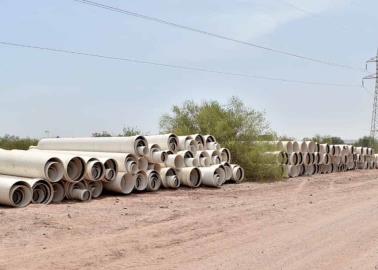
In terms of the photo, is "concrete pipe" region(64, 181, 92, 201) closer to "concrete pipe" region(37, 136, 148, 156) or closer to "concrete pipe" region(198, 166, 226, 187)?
"concrete pipe" region(37, 136, 148, 156)

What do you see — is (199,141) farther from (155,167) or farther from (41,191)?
(41,191)

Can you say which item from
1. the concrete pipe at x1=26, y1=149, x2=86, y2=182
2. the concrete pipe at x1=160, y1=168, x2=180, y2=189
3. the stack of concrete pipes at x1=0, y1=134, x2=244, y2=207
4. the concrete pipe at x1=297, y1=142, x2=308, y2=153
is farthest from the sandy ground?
the concrete pipe at x1=297, y1=142, x2=308, y2=153

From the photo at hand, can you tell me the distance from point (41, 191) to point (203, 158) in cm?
825

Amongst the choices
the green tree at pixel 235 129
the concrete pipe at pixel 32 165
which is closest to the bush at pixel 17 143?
the green tree at pixel 235 129

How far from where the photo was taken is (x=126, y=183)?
16922 mm

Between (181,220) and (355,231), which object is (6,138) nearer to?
(181,220)

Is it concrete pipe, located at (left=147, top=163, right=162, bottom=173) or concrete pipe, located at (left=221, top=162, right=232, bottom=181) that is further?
concrete pipe, located at (left=221, top=162, right=232, bottom=181)

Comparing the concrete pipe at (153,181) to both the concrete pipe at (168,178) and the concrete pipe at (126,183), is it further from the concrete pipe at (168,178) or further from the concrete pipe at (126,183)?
Answer: the concrete pipe at (168,178)

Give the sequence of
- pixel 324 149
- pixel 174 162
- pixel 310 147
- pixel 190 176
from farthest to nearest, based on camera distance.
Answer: pixel 324 149, pixel 310 147, pixel 190 176, pixel 174 162

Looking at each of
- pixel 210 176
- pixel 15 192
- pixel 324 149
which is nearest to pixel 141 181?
pixel 210 176

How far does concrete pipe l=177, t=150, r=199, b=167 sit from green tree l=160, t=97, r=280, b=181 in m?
4.41

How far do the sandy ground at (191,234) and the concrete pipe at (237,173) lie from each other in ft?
20.5

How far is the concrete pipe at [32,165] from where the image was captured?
13938mm

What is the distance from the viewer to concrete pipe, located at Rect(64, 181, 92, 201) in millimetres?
14867
